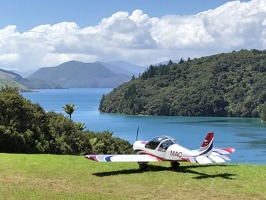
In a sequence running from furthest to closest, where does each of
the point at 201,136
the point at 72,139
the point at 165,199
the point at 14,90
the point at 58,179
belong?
the point at 201,136 < the point at 72,139 < the point at 14,90 < the point at 58,179 < the point at 165,199

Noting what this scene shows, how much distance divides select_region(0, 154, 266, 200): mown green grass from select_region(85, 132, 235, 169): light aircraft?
1.94ft

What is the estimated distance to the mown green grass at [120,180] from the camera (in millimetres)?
14836

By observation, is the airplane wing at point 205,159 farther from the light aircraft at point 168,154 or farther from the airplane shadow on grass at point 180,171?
the airplane shadow on grass at point 180,171

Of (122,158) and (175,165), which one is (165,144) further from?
(122,158)

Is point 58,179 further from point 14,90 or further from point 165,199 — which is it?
point 14,90

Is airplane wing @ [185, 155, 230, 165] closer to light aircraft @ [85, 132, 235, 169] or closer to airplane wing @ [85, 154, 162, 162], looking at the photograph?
light aircraft @ [85, 132, 235, 169]

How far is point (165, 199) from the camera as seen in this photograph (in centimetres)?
1429

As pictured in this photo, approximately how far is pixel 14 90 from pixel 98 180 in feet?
99.8

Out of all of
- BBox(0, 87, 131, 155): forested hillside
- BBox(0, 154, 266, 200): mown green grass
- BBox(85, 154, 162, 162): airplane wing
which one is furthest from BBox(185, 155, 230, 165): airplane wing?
BBox(0, 87, 131, 155): forested hillside

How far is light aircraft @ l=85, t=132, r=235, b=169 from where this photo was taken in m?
18.9

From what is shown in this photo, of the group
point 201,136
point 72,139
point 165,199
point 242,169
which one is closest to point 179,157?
point 242,169

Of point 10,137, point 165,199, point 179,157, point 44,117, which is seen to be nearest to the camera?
point 165,199

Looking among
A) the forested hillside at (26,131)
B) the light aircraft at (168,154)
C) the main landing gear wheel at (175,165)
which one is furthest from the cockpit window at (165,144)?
the forested hillside at (26,131)

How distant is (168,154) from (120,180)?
3482mm
